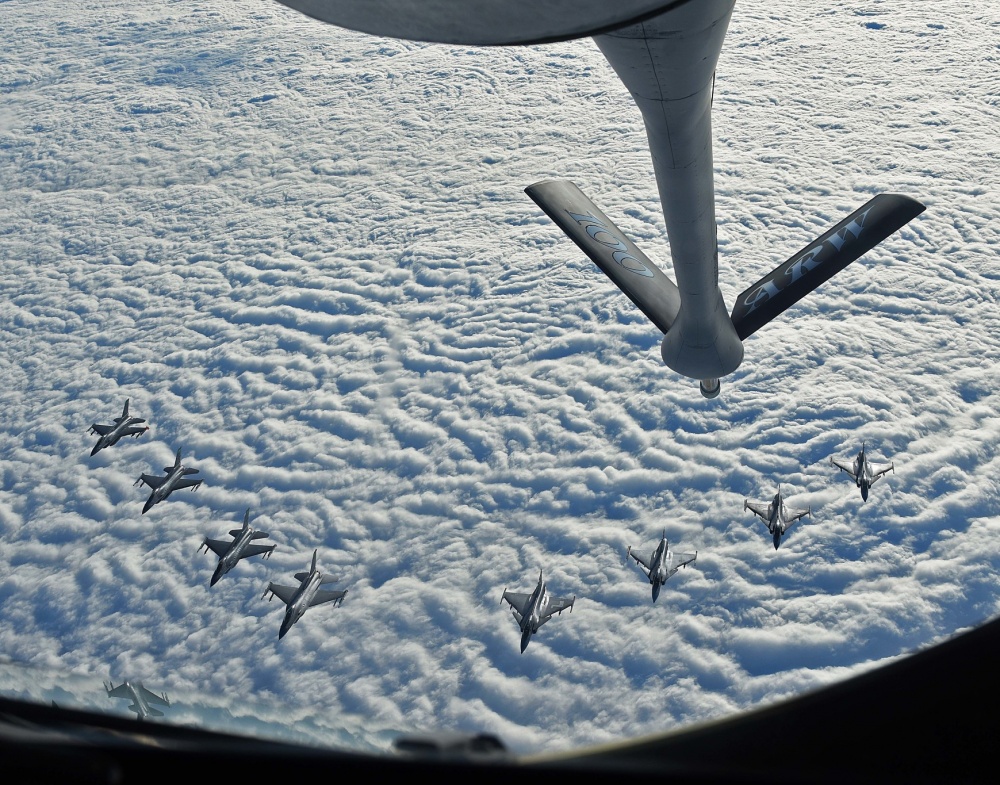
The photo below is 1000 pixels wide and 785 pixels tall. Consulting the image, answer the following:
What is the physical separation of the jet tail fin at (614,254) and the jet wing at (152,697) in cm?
1376

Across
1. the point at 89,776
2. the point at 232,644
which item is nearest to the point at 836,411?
the point at 232,644

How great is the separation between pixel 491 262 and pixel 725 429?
20437 millimetres

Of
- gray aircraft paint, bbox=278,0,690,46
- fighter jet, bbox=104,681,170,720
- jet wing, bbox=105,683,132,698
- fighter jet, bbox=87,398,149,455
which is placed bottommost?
fighter jet, bbox=87,398,149,455

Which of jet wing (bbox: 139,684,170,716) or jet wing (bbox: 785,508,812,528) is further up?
jet wing (bbox: 139,684,170,716)

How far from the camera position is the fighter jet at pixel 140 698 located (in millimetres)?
3695

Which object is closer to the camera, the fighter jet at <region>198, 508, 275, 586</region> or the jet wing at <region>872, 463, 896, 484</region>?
the fighter jet at <region>198, 508, 275, 586</region>

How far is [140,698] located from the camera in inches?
149

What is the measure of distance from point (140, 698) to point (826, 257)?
50.8ft

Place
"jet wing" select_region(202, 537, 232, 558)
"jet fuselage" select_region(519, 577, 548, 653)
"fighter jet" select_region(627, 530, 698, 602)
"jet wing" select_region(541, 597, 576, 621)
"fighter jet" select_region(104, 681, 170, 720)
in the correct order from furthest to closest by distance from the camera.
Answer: "jet wing" select_region(202, 537, 232, 558)
"fighter jet" select_region(627, 530, 698, 602)
"jet fuselage" select_region(519, 577, 548, 653)
"jet wing" select_region(541, 597, 576, 621)
"fighter jet" select_region(104, 681, 170, 720)

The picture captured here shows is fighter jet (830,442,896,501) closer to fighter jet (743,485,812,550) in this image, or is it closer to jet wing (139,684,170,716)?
fighter jet (743,485,812,550)

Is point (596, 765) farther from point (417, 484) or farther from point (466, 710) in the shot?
point (417, 484)

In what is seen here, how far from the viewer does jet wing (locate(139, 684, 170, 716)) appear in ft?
12.3

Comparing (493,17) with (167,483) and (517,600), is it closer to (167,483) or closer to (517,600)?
(517,600)

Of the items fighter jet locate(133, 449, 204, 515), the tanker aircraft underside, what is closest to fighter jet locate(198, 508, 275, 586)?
fighter jet locate(133, 449, 204, 515)
